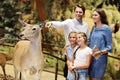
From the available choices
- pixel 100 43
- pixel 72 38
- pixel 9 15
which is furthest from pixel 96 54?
pixel 9 15

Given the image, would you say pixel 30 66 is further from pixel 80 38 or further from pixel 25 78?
pixel 80 38

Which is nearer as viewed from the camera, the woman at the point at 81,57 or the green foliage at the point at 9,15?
the woman at the point at 81,57

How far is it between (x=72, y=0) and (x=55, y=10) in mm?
561

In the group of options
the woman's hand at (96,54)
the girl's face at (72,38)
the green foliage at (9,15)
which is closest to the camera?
the woman's hand at (96,54)

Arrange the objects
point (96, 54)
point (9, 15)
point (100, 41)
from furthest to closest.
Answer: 1. point (9, 15)
2. point (100, 41)
3. point (96, 54)

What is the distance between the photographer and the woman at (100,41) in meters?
4.05

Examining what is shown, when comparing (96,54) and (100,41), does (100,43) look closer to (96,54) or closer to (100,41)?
(100,41)

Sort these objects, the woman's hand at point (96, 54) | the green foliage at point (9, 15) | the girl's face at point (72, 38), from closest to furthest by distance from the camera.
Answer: the woman's hand at point (96, 54) → the girl's face at point (72, 38) → the green foliage at point (9, 15)

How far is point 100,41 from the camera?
13.4 feet

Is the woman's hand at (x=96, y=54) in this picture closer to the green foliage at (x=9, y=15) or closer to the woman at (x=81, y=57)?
the woman at (x=81, y=57)

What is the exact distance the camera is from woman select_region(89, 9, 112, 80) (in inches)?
160

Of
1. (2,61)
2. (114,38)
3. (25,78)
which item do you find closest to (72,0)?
(114,38)

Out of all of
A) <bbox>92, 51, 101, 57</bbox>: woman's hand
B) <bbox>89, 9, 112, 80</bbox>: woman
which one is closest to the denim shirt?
<bbox>89, 9, 112, 80</bbox>: woman

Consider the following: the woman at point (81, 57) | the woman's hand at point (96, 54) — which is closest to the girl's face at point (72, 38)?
the woman at point (81, 57)
